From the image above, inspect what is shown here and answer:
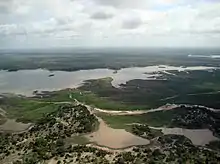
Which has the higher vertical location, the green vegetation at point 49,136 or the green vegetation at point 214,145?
the green vegetation at point 49,136

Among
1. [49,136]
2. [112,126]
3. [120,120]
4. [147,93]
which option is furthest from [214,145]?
[147,93]

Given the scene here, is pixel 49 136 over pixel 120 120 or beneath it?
over

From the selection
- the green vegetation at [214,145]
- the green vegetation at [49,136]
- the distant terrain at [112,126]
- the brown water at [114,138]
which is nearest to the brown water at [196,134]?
the distant terrain at [112,126]

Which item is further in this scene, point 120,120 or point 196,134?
point 120,120

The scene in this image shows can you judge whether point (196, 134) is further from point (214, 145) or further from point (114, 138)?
point (114, 138)

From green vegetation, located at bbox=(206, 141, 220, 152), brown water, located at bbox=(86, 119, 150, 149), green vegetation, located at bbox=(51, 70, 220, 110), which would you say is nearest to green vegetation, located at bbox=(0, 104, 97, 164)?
brown water, located at bbox=(86, 119, 150, 149)

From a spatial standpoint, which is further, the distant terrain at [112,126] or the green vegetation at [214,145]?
the green vegetation at [214,145]

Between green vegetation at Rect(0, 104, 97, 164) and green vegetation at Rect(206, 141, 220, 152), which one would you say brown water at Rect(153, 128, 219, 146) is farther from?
green vegetation at Rect(0, 104, 97, 164)

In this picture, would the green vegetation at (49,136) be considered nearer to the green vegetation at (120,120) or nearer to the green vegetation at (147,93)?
the green vegetation at (120,120)

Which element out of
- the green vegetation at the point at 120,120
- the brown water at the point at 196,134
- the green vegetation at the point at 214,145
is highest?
the green vegetation at the point at 120,120
